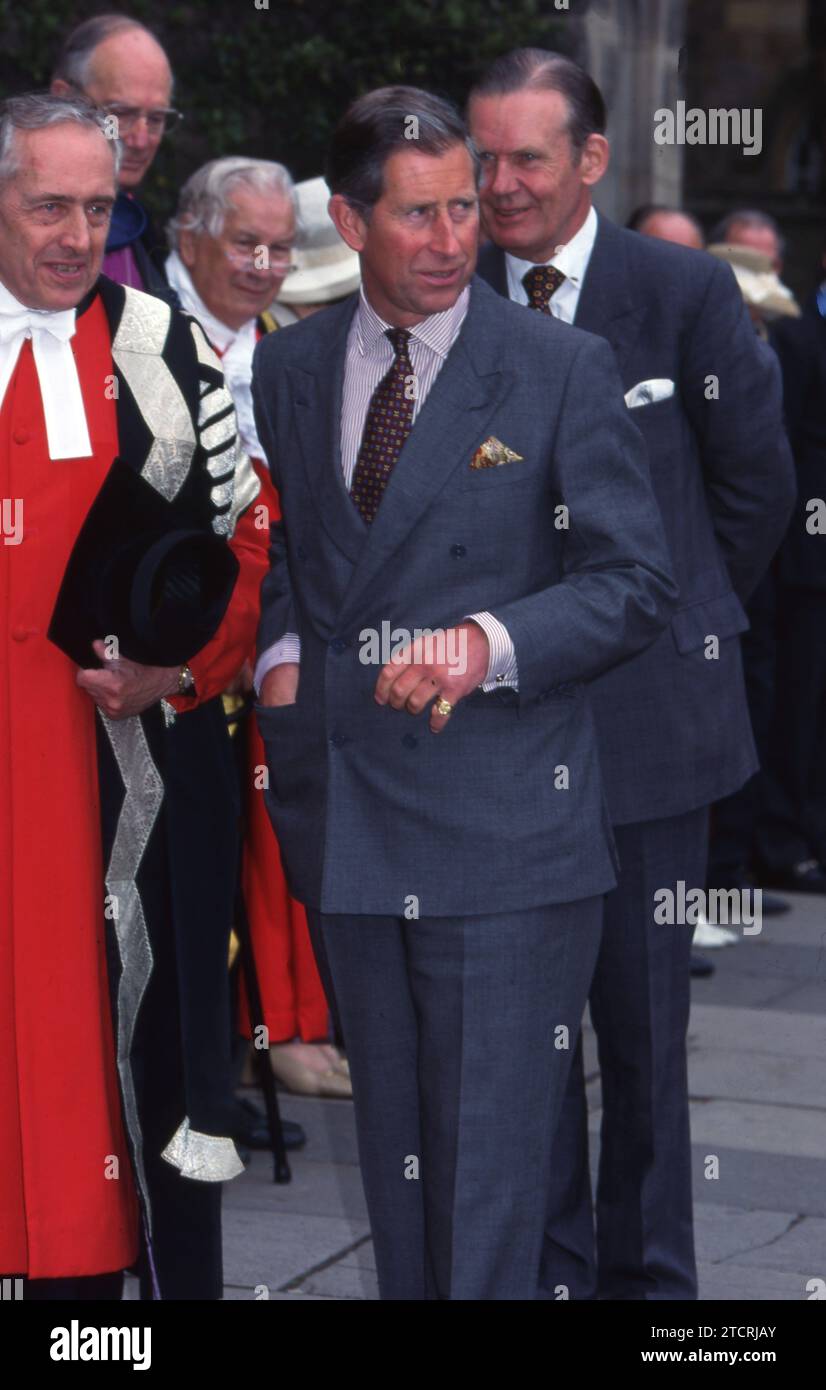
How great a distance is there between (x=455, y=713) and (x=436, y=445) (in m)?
0.37

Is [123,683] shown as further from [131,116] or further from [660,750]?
[131,116]

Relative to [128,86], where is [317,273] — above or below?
below

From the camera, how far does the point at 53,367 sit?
3373 mm

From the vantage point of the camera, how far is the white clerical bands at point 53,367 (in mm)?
3346

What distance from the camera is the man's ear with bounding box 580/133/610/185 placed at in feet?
12.3

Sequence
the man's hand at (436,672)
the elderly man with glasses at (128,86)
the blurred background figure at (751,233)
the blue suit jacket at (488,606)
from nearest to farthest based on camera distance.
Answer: the man's hand at (436,672)
the blue suit jacket at (488,606)
the elderly man with glasses at (128,86)
the blurred background figure at (751,233)

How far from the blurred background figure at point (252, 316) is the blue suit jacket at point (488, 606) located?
6.32 ft

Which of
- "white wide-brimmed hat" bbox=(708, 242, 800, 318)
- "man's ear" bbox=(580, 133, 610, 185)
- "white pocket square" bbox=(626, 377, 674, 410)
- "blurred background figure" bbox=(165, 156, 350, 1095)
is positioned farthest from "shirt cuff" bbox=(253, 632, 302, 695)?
"white wide-brimmed hat" bbox=(708, 242, 800, 318)

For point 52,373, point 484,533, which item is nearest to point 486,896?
point 484,533

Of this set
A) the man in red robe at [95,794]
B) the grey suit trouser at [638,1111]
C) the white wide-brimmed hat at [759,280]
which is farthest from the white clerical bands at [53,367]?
the white wide-brimmed hat at [759,280]

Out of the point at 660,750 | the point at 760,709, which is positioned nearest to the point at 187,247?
the point at 660,750

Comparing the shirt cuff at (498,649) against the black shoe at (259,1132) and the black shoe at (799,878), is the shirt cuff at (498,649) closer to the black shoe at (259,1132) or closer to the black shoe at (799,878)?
the black shoe at (259,1132)

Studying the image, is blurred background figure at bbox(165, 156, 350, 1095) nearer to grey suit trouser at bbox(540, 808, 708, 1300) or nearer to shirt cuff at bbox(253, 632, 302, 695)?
grey suit trouser at bbox(540, 808, 708, 1300)

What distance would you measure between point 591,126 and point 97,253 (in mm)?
950
